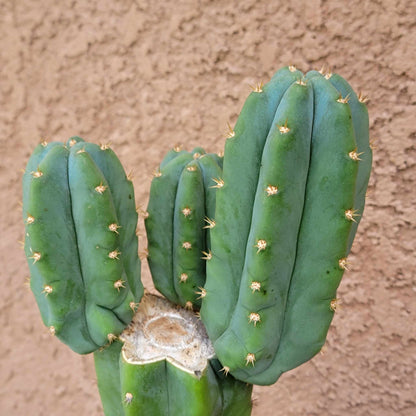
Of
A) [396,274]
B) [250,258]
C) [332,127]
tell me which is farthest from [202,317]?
[396,274]

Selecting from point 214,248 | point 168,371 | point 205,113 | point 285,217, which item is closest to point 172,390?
point 168,371

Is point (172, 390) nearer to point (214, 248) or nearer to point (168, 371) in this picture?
point (168, 371)

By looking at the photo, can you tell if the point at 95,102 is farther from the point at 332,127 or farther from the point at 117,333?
the point at 332,127

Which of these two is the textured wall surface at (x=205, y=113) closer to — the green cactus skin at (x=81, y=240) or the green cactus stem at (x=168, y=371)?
the green cactus stem at (x=168, y=371)

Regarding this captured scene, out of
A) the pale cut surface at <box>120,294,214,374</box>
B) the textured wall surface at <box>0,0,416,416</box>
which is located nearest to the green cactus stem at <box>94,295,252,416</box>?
the pale cut surface at <box>120,294,214,374</box>

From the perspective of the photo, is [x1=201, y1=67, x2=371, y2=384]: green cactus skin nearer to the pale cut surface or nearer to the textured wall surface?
the pale cut surface
